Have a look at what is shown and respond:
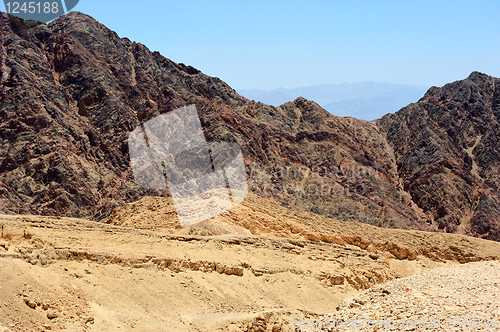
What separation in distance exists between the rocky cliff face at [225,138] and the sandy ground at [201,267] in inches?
1010

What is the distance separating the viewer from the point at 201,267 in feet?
53.9

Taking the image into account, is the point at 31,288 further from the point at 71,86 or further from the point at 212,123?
the point at 71,86

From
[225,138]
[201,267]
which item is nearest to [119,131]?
[225,138]

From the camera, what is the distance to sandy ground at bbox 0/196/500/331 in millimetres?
12555

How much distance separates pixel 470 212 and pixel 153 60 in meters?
41.1

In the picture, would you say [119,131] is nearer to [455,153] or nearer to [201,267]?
[455,153]

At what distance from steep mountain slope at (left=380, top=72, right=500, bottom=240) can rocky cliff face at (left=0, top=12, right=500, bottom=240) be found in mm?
153

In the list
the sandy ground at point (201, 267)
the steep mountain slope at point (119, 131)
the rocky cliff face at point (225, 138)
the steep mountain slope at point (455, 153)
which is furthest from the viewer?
the steep mountain slope at point (455, 153)

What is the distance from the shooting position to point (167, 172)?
2090 inches

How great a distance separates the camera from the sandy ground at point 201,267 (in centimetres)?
1255

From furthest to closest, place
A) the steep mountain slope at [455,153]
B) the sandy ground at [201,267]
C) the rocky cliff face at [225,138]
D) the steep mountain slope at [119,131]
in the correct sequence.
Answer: the steep mountain slope at [455,153] < the rocky cliff face at [225,138] < the steep mountain slope at [119,131] < the sandy ground at [201,267]

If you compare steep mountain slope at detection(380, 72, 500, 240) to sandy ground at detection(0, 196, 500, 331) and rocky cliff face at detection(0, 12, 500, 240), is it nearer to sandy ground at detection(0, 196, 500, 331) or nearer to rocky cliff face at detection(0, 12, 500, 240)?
rocky cliff face at detection(0, 12, 500, 240)

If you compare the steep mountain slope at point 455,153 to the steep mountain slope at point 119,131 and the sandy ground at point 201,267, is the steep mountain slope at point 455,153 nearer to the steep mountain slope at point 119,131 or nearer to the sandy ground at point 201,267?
the steep mountain slope at point 119,131

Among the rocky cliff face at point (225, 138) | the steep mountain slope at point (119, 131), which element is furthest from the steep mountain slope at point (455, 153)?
the steep mountain slope at point (119, 131)
